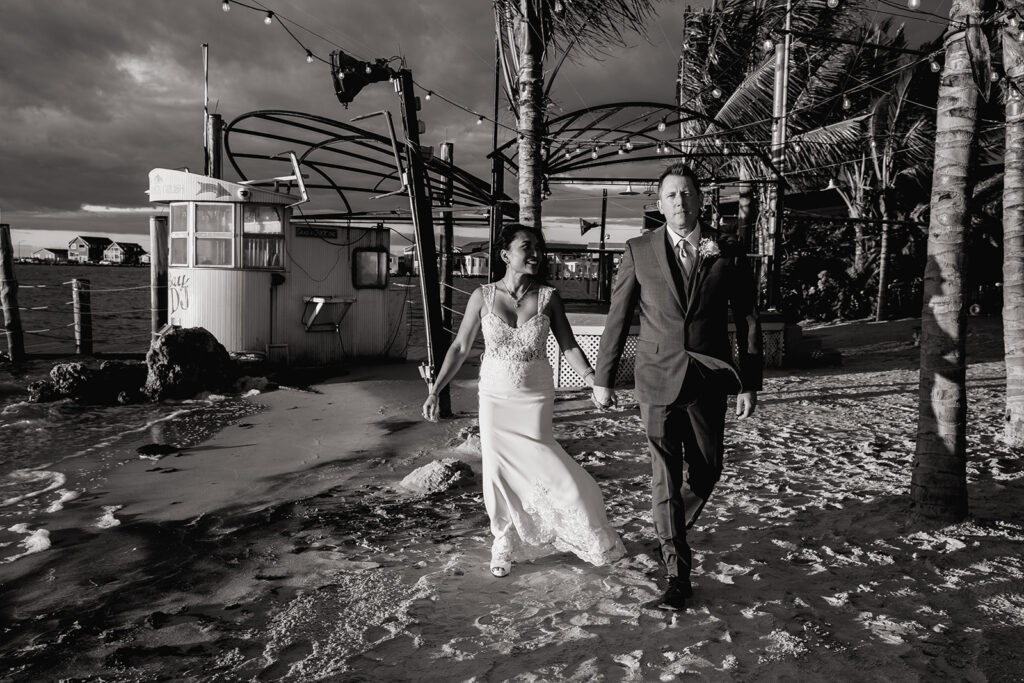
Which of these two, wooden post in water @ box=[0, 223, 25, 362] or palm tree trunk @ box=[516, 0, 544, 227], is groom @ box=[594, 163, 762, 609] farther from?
wooden post in water @ box=[0, 223, 25, 362]

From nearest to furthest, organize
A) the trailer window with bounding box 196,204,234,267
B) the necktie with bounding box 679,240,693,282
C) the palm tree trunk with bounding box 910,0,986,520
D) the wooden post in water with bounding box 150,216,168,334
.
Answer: the necktie with bounding box 679,240,693,282 → the palm tree trunk with bounding box 910,0,986,520 → the trailer window with bounding box 196,204,234,267 → the wooden post in water with bounding box 150,216,168,334

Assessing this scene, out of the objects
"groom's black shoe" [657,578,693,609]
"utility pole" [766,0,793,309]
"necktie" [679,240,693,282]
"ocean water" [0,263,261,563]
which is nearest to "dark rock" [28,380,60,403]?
"ocean water" [0,263,261,563]

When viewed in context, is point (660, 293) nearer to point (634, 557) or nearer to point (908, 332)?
point (634, 557)

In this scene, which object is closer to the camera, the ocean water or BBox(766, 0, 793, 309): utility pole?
the ocean water

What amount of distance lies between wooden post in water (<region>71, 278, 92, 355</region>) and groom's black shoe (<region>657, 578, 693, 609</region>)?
18528 millimetres

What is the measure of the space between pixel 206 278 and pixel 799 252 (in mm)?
18736

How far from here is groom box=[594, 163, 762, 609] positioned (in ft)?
11.8

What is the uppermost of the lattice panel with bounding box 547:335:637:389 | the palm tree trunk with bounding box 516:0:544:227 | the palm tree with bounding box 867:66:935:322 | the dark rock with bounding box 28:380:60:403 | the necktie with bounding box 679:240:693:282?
the palm tree with bounding box 867:66:935:322

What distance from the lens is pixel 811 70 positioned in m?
24.0

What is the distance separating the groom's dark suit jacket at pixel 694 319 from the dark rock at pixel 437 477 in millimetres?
2767

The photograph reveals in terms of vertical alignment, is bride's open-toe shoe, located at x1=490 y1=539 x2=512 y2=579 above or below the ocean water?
above

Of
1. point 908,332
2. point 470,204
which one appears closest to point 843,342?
point 908,332

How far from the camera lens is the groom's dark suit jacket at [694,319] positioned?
3582 millimetres

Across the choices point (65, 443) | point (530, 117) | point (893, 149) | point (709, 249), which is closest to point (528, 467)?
point (709, 249)
